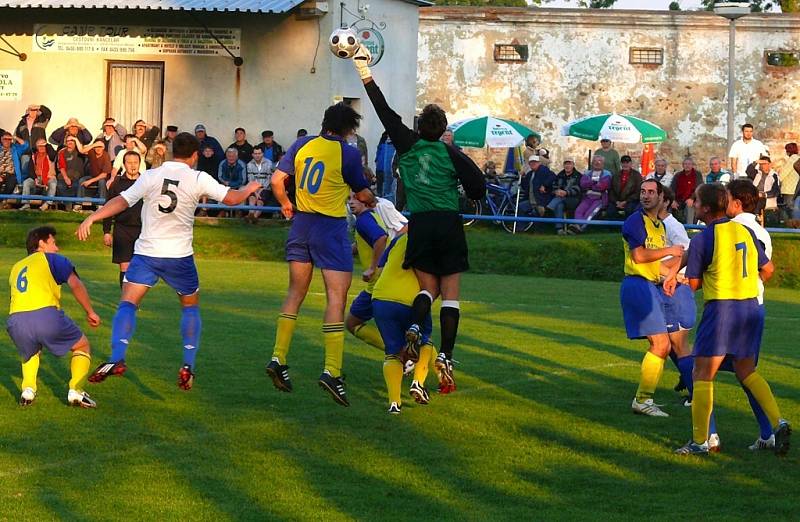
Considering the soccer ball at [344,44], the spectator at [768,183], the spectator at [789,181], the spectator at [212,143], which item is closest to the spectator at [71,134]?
the spectator at [212,143]

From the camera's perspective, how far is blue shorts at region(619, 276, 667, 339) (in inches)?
407

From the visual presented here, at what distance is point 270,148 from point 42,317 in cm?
1766

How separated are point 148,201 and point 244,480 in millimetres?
3028

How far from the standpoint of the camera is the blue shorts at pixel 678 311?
10.6 m

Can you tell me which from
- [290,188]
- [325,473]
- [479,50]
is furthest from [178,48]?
[325,473]

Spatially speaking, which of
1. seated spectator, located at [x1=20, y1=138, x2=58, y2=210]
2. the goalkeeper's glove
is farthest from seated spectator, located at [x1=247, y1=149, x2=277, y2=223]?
the goalkeeper's glove

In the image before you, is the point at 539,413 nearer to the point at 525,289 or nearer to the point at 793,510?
the point at 793,510

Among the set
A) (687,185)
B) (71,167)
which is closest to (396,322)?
(687,185)

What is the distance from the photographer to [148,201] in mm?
10117

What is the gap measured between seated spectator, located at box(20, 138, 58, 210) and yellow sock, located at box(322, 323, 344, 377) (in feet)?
59.8

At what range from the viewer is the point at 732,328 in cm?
871

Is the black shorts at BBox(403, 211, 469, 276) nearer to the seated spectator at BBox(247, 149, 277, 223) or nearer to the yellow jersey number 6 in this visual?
the yellow jersey number 6

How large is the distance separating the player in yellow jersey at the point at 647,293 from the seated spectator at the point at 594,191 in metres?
15.8

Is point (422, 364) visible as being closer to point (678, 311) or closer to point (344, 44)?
point (678, 311)
